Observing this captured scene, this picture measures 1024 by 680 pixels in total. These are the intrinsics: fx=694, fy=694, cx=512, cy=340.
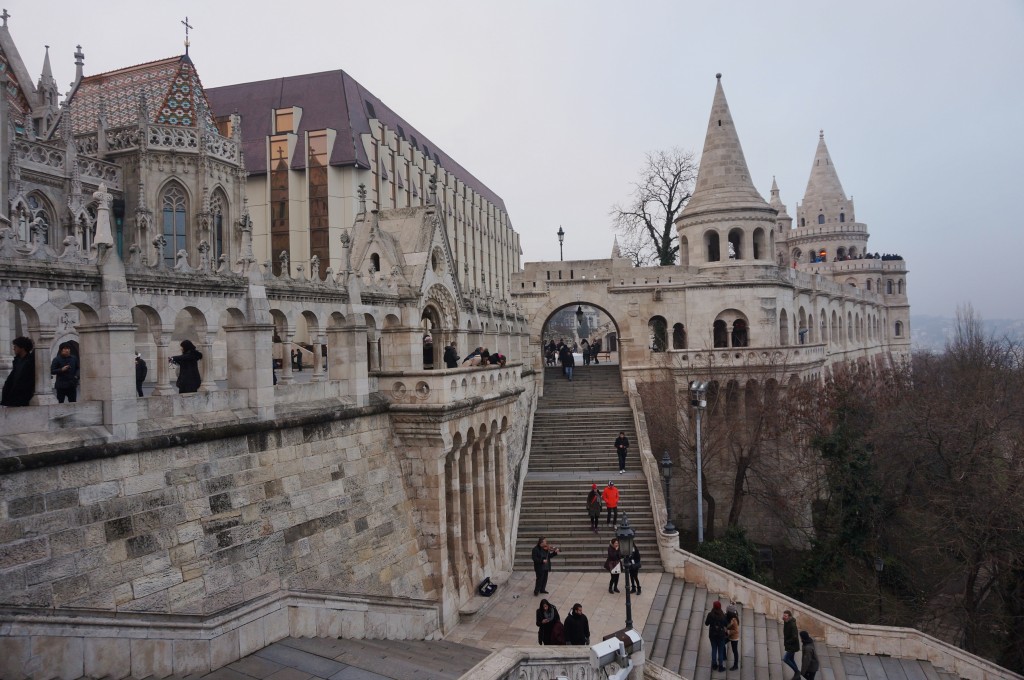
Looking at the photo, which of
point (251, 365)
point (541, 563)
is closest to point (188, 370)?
point (251, 365)

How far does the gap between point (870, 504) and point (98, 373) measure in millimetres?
20944

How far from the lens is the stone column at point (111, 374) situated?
29.9ft

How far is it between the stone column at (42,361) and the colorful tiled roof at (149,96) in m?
17.2

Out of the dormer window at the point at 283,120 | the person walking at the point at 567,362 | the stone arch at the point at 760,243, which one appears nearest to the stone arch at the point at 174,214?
the person walking at the point at 567,362

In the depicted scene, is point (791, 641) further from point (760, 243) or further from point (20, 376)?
point (760, 243)

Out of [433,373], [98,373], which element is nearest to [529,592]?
[433,373]

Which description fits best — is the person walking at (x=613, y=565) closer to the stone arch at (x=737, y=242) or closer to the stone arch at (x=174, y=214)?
the stone arch at (x=174, y=214)

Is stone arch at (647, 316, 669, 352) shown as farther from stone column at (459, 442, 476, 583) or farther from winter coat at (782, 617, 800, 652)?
winter coat at (782, 617, 800, 652)

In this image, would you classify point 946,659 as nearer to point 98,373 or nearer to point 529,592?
point 529,592

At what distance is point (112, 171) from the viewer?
2239cm

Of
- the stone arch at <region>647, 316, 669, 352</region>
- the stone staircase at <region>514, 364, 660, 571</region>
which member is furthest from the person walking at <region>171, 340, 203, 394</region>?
the stone arch at <region>647, 316, 669, 352</region>

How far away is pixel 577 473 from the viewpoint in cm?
2438

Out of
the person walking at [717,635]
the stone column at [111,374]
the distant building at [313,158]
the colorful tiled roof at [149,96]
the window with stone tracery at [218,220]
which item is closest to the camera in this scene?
the stone column at [111,374]

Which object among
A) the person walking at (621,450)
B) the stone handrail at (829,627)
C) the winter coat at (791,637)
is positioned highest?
the person walking at (621,450)
